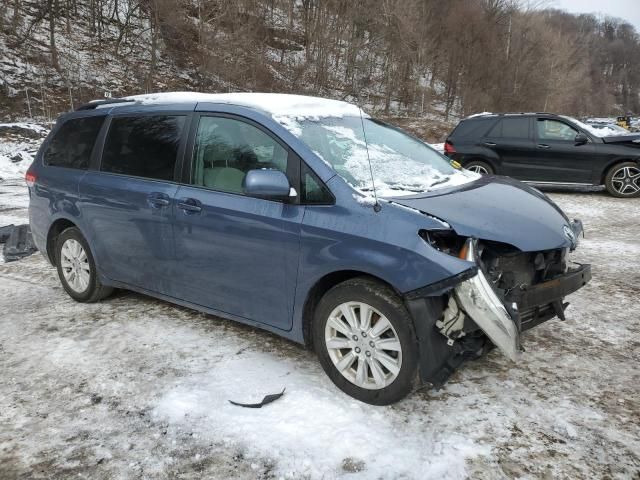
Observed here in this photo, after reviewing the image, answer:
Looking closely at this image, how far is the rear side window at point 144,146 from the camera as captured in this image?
A: 3.93 meters

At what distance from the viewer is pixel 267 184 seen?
10.2ft

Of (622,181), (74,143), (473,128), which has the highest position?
(473,128)

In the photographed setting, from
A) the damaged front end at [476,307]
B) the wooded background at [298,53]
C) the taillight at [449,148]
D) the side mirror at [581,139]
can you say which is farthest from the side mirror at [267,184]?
the wooded background at [298,53]

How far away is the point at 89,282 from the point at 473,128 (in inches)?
350

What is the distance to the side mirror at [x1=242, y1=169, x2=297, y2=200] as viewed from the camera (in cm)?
312

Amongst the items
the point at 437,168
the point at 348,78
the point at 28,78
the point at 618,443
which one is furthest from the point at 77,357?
the point at 348,78

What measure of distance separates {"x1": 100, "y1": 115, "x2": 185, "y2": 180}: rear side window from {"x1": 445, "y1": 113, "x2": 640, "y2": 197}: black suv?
27.1ft

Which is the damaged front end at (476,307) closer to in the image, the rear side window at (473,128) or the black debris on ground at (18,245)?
the black debris on ground at (18,245)

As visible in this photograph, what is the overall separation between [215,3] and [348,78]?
11.1 meters

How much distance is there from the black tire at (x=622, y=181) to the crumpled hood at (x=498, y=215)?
7.68m

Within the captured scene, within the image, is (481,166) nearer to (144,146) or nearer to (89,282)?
(144,146)

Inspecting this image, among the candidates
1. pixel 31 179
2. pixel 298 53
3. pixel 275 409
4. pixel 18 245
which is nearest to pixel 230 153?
pixel 275 409

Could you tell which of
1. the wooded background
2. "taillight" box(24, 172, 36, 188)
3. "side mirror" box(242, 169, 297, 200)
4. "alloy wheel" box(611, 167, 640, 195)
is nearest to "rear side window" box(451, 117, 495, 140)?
"alloy wheel" box(611, 167, 640, 195)

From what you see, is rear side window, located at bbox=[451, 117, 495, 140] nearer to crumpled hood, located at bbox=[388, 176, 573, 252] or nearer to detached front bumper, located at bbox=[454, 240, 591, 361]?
crumpled hood, located at bbox=[388, 176, 573, 252]
